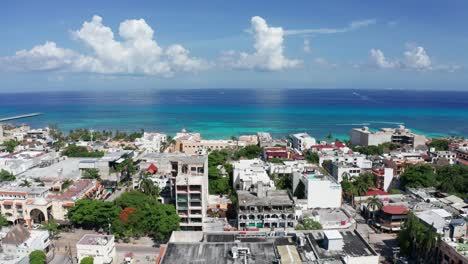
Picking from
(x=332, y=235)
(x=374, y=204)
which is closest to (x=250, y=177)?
(x=374, y=204)

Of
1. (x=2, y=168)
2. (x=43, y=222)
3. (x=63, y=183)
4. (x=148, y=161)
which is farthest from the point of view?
(x=148, y=161)

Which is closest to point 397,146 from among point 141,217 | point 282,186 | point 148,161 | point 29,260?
point 282,186

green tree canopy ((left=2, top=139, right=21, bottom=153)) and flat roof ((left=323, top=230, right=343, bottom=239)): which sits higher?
flat roof ((left=323, top=230, right=343, bottom=239))

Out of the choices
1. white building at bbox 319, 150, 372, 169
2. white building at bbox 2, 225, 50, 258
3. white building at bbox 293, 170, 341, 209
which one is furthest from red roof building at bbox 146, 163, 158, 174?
white building at bbox 319, 150, 372, 169

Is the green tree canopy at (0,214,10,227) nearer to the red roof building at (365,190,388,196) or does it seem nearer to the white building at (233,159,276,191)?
the white building at (233,159,276,191)

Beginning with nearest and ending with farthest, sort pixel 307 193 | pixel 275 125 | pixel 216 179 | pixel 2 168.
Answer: pixel 307 193 < pixel 216 179 < pixel 2 168 < pixel 275 125

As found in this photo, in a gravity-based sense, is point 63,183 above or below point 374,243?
above

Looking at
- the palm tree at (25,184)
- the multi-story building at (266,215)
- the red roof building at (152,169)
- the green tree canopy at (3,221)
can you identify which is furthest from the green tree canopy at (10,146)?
the multi-story building at (266,215)

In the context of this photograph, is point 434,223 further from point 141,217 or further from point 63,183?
point 63,183

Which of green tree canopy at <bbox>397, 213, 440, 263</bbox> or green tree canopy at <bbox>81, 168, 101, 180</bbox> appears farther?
green tree canopy at <bbox>81, 168, 101, 180</bbox>
